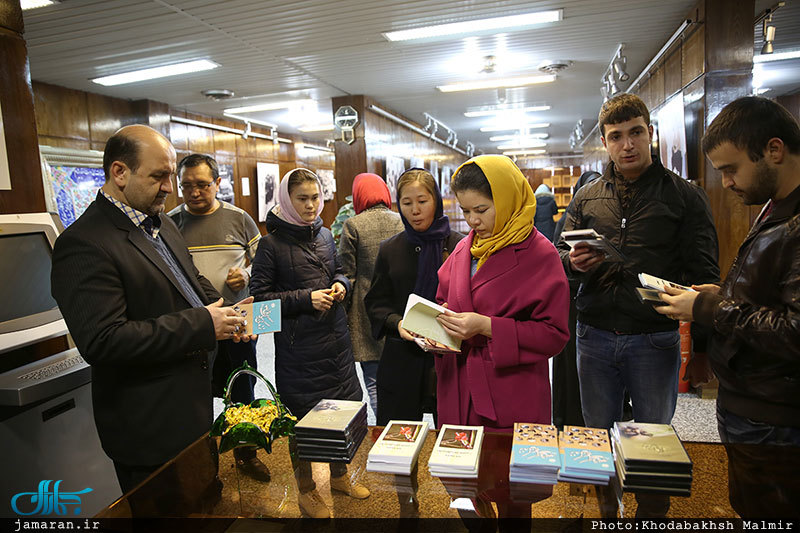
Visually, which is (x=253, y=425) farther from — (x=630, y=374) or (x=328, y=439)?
(x=630, y=374)

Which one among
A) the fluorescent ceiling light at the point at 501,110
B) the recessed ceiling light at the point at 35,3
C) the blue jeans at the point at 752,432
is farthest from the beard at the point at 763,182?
the fluorescent ceiling light at the point at 501,110

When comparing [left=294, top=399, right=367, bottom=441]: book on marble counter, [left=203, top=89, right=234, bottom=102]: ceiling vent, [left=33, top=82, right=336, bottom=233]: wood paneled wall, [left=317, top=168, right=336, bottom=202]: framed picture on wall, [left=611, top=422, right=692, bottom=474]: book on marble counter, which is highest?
[left=203, top=89, right=234, bottom=102]: ceiling vent

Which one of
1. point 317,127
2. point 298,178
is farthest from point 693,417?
point 317,127

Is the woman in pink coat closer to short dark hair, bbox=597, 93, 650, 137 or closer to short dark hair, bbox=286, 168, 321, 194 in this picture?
short dark hair, bbox=597, 93, 650, 137

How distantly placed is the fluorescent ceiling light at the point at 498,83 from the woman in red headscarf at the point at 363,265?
12.6 ft

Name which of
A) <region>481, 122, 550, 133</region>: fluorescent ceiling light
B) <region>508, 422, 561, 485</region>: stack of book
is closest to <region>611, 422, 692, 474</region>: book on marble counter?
<region>508, 422, 561, 485</region>: stack of book

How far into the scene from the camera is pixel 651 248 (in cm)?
215

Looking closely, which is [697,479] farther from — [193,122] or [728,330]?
[193,122]

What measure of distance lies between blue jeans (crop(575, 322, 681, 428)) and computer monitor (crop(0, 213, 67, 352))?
7.43ft

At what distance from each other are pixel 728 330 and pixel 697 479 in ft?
1.41

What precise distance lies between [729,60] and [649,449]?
3709 millimetres

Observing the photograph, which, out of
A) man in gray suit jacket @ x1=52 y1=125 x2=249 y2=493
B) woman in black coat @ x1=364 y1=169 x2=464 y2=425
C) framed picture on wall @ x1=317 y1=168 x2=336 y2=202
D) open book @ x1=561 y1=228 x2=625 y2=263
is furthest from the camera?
framed picture on wall @ x1=317 y1=168 x2=336 y2=202

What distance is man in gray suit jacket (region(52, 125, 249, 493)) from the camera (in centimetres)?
160

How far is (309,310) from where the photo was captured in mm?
2689
